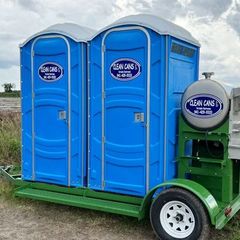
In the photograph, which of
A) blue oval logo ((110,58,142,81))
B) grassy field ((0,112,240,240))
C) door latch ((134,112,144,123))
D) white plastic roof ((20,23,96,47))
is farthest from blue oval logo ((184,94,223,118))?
white plastic roof ((20,23,96,47))

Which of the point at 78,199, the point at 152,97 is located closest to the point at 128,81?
the point at 152,97

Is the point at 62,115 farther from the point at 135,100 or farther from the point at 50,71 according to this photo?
the point at 135,100

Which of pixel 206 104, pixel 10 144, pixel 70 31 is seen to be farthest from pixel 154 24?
pixel 10 144

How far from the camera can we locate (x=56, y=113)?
6.08 m

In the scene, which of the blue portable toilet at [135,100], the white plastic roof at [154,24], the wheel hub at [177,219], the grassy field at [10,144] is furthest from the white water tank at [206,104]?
the grassy field at [10,144]

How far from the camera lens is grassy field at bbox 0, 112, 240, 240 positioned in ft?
17.5

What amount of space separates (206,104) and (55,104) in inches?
85.8

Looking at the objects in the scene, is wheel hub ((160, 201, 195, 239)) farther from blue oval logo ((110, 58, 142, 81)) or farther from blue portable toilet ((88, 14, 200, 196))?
blue oval logo ((110, 58, 142, 81))

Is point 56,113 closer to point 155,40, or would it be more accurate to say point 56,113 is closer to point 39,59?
point 39,59

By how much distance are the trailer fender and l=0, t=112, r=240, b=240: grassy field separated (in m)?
0.43

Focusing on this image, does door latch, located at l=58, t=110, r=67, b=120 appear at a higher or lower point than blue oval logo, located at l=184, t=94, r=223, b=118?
lower

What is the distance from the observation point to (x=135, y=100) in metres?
5.38

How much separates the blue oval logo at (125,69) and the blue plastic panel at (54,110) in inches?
20.7

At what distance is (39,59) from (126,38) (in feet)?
4.89
